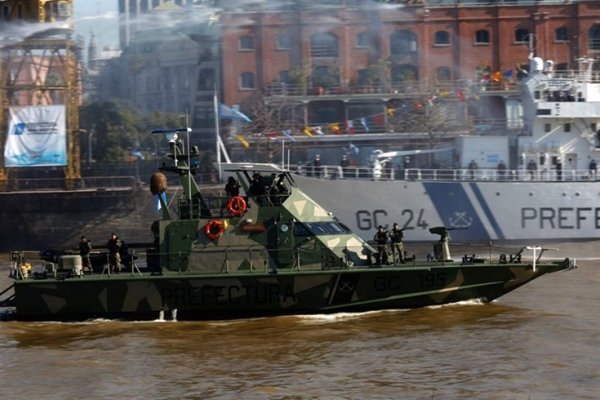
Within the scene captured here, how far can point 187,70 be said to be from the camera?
69.7 m

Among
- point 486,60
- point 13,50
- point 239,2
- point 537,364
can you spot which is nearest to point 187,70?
point 239,2

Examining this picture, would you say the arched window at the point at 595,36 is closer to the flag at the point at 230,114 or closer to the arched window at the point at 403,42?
the arched window at the point at 403,42

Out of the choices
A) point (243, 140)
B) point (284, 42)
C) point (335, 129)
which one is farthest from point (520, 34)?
point (243, 140)

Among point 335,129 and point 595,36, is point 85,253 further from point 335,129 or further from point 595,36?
point 595,36

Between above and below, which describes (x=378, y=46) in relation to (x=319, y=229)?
above

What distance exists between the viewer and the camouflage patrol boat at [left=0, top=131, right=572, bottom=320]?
25.9 meters

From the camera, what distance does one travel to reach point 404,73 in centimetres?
6900

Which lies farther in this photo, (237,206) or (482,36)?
(482,36)

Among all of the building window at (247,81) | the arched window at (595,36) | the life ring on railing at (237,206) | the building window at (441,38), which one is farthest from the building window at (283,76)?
the life ring on railing at (237,206)

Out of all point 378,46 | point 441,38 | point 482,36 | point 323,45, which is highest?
point 482,36

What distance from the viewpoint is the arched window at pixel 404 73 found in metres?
68.5

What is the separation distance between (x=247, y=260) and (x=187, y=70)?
44.6 metres

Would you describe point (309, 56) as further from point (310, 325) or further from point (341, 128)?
point (310, 325)

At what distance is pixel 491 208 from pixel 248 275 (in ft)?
71.8
